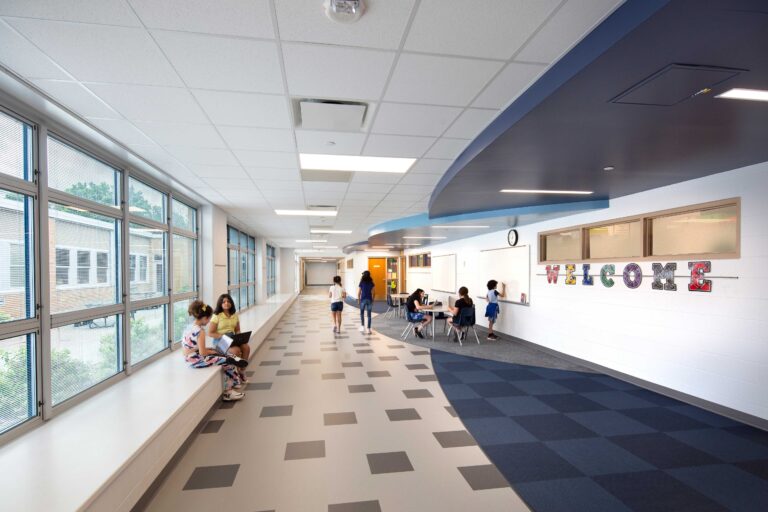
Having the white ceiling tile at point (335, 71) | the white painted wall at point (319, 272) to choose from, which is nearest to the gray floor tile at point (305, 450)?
the white ceiling tile at point (335, 71)

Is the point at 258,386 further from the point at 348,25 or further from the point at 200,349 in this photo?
the point at 348,25

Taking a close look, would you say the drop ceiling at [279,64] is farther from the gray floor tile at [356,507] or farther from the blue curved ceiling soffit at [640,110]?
the gray floor tile at [356,507]

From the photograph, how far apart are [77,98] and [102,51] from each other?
83 cm

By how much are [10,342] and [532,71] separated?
3.83 metres

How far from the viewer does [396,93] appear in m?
2.49

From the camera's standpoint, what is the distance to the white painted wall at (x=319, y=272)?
37.7 m

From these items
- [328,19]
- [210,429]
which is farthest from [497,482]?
[328,19]

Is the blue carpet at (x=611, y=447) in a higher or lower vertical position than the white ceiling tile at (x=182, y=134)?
lower

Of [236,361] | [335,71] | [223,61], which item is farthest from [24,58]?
[236,361]

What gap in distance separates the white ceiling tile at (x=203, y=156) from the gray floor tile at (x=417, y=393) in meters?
3.44

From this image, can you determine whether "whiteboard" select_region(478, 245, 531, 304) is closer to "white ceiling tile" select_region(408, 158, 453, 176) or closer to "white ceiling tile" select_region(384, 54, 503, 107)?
"white ceiling tile" select_region(408, 158, 453, 176)

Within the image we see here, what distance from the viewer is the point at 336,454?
10.4ft

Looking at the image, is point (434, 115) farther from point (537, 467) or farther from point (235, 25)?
point (537, 467)

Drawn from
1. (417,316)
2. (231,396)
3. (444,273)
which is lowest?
(231,396)
